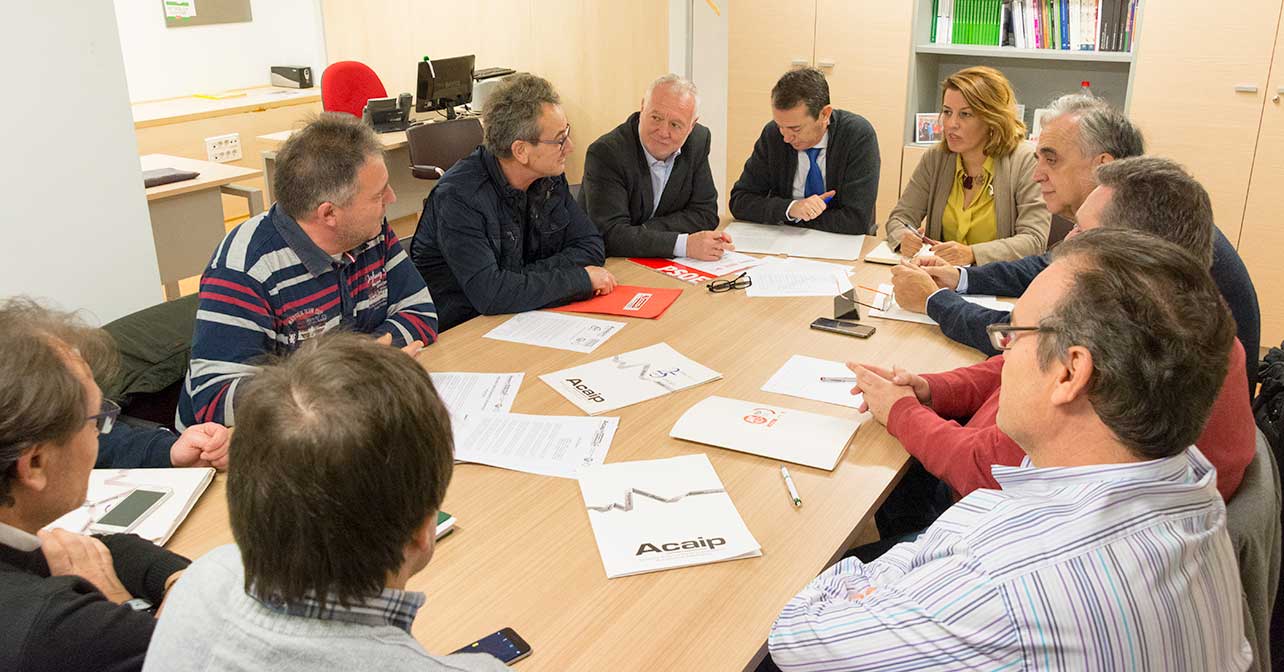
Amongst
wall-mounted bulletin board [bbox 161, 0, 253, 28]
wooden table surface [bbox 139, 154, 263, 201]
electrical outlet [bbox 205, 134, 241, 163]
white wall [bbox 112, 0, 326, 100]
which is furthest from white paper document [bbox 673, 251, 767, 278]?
wall-mounted bulletin board [bbox 161, 0, 253, 28]

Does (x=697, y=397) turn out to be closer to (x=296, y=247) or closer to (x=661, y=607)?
(x=661, y=607)

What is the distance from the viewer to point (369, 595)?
91cm

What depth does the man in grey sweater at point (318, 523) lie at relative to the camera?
871 mm

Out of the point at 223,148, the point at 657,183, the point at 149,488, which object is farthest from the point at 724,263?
the point at 223,148

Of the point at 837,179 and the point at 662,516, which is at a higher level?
the point at 837,179

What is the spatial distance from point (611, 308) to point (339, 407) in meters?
1.78

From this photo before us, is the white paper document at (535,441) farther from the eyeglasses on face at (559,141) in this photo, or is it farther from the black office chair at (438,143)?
the black office chair at (438,143)

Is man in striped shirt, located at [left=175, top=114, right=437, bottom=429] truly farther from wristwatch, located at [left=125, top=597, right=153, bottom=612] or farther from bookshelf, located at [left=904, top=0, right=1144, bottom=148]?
bookshelf, located at [left=904, top=0, right=1144, bottom=148]

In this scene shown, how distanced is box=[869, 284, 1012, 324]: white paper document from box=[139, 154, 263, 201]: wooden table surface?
2.71 metres

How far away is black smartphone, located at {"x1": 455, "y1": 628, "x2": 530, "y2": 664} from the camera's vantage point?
1303 mm

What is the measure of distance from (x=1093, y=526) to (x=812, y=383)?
3.54 feet

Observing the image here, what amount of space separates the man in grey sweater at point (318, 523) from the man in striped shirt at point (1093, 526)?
571 millimetres

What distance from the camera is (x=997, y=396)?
1.93 meters

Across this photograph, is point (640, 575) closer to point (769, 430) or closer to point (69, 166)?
point (769, 430)
